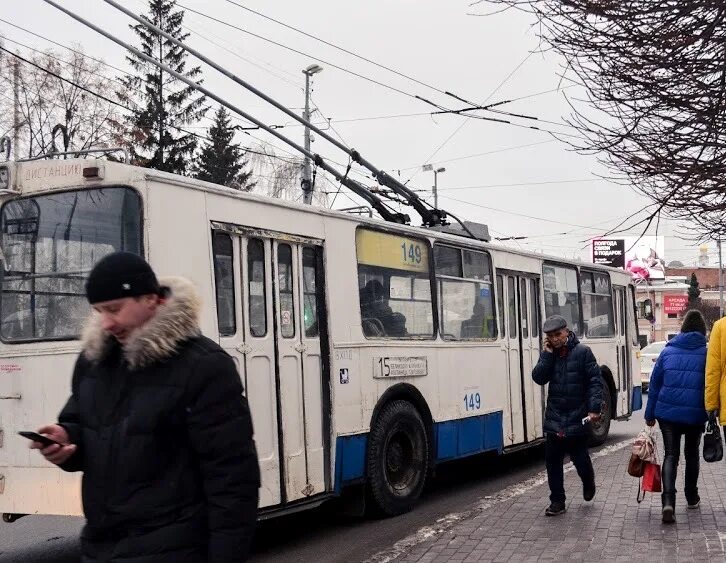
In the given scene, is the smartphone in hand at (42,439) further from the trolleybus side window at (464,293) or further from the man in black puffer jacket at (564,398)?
the trolleybus side window at (464,293)

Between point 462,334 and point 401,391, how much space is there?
1.76 m

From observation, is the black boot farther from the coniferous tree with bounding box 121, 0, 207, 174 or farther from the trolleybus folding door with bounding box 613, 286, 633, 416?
the coniferous tree with bounding box 121, 0, 207, 174

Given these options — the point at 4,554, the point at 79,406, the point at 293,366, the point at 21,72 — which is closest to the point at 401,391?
the point at 293,366

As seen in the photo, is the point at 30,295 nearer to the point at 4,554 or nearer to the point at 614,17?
the point at 4,554

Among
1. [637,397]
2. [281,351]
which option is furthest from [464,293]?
Result: [637,397]

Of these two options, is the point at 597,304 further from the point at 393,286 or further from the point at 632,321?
the point at 393,286

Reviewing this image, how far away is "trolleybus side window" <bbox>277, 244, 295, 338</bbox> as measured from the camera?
8.92m

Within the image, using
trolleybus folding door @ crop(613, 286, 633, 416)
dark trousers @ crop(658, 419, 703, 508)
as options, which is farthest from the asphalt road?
trolleybus folding door @ crop(613, 286, 633, 416)

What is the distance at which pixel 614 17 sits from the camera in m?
8.26

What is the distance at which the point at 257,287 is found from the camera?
866 centimetres

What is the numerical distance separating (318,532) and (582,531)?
2.36 metres

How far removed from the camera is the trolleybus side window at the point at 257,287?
8.55m

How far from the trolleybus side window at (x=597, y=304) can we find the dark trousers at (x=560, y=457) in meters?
6.30

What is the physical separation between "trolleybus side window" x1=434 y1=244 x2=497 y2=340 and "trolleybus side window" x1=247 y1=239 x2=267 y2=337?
334cm
